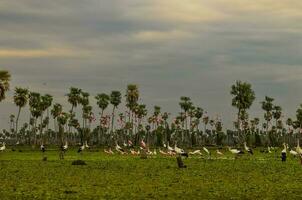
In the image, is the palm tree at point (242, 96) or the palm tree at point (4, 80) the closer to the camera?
the palm tree at point (4, 80)

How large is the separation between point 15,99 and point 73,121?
68528mm

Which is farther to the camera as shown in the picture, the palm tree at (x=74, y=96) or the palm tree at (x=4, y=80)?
the palm tree at (x=74, y=96)

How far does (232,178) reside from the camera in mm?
37312

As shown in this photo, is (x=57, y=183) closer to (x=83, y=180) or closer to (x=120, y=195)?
(x=83, y=180)

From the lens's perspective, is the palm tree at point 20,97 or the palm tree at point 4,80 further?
the palm tree at point 20,97

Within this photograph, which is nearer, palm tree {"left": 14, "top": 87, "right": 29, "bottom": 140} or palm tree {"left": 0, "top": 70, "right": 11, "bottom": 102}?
palm tree {"left": 0, "top": 70, "right": 11, "bottom": 102}

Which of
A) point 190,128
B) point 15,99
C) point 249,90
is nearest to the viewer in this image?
point 15,99

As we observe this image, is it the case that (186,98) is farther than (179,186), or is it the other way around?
(186,98)

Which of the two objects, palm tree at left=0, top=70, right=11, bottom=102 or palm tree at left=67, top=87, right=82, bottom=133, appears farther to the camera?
palm tree at left=67, top=87, right=82, bottom=133

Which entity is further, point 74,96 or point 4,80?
point 74,96

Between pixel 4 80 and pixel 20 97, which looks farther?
pixel 20 97

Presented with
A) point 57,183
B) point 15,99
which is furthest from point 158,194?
point 15,99

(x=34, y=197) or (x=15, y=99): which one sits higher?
(x=15, y=99)

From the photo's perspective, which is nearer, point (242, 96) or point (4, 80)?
point (4, 80)
